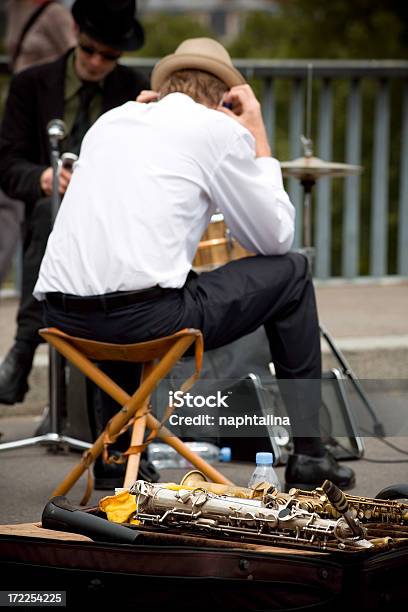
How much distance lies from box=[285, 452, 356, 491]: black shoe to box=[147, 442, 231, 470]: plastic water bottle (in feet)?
1.62

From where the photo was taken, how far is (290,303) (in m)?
4.65

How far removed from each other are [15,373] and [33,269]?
0.42 metres

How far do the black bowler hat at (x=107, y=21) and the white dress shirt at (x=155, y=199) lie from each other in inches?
46.2

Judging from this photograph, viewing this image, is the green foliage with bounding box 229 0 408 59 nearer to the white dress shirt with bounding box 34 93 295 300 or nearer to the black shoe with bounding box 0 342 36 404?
the black shoe with bounding box 0 342 36 404

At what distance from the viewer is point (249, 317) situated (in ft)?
14.9

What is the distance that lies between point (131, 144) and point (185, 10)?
92.1 m

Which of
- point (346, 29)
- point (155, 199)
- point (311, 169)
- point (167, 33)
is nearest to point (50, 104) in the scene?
point (311, 169)

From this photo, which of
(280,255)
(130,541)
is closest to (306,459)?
(280,255)

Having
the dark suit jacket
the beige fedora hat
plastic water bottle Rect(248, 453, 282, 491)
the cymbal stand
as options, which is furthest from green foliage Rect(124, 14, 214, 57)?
plastic water bottle Rect(248, 453, 282, 491)

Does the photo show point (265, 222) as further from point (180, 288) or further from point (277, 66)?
point (277, 66)

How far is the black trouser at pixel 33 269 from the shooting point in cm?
539

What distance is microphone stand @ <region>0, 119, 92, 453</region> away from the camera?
16.9 ft

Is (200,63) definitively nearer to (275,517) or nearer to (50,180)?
(50,180)

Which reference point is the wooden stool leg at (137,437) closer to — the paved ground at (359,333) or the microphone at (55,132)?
the microphone at (55,132)
